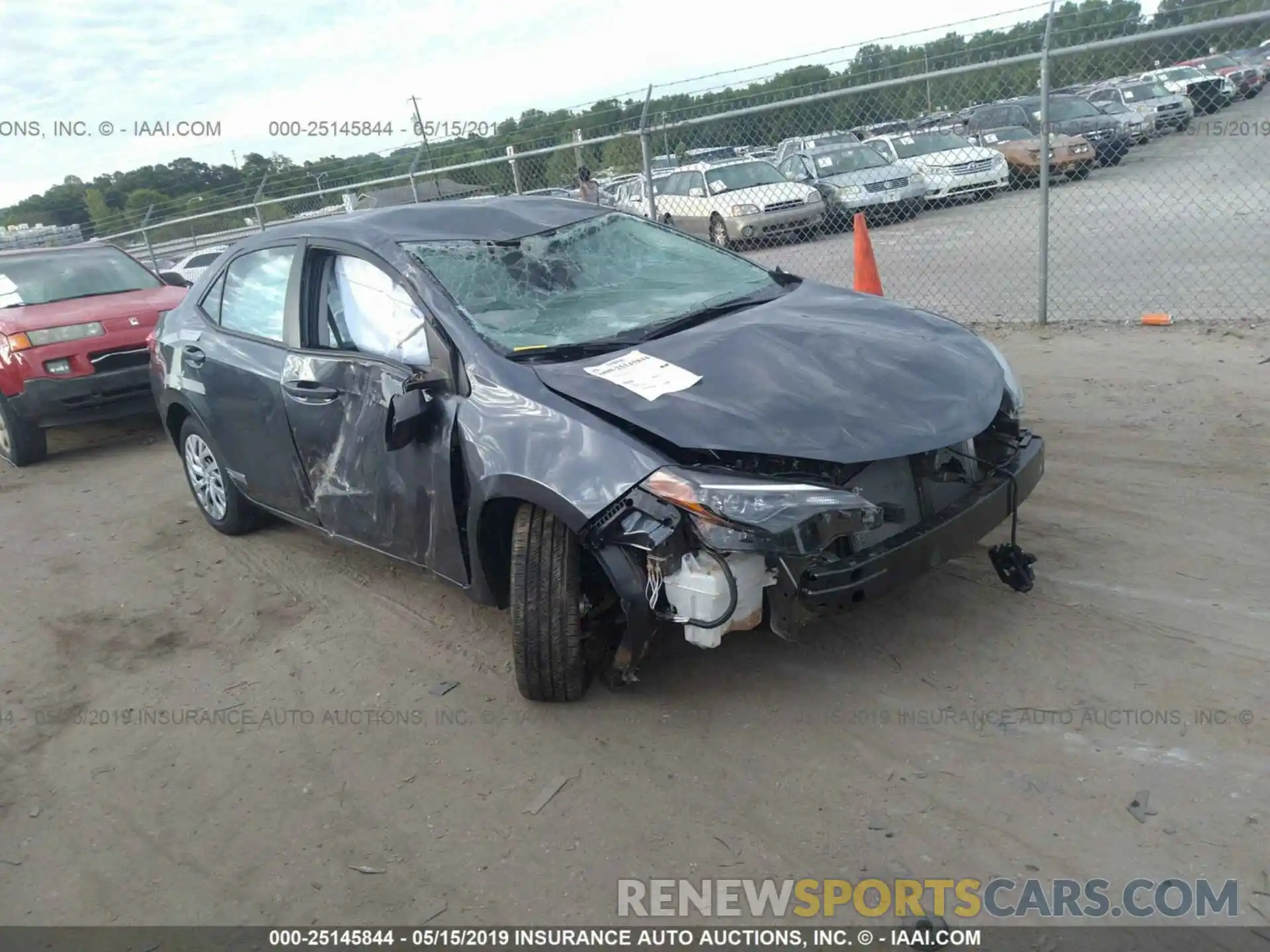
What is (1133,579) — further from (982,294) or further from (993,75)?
(993,75)

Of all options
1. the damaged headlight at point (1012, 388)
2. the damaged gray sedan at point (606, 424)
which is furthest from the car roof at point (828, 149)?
the damaged headlight at point (1012, 388)

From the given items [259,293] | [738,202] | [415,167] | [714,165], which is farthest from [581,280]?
[714,165]

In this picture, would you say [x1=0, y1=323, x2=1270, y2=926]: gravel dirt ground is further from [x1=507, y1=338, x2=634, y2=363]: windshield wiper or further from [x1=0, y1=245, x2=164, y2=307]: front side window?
[x1=0, y1=245, x2=164, y2=307]: front side window

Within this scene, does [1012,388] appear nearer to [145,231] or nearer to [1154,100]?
[145,231]

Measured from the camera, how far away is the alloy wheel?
18.4ft

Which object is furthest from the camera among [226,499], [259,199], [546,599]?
[259,199]

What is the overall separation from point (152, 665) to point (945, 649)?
3307mm

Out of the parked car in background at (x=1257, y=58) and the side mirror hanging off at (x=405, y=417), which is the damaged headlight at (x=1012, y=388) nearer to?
the side mirror hanging off at (x=405, y=417)

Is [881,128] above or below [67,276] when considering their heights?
below

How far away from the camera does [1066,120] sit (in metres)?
16.7

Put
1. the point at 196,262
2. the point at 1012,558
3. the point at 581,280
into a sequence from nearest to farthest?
the point at 1012,558, the point at 581,280, the point at 196,262

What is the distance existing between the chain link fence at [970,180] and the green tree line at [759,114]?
0.22ft

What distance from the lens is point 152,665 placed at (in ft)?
14.4

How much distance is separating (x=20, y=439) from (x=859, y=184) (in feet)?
39.5
